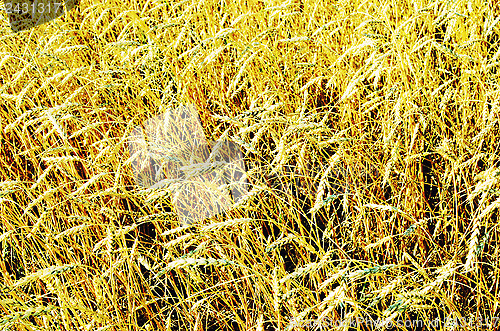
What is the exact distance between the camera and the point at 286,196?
1299 millimetres

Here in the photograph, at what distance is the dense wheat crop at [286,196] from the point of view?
95 centimetres

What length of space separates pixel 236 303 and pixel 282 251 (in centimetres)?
23

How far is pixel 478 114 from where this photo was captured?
131 cm

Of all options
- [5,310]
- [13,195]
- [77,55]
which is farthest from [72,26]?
[5,310]

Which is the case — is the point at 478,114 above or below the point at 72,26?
below

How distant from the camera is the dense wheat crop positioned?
3.11ft

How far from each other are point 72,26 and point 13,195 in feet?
3.84

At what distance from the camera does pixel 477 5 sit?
5.17 ft

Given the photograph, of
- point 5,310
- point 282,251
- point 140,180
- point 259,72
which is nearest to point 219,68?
point 259,72

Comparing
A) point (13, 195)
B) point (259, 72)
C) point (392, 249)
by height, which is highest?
point (259, 72)

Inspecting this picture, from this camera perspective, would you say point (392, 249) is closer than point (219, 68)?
Yes

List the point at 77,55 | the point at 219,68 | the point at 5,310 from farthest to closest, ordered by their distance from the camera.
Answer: the point at 77,55
the point at 219,68
the point at 5,310

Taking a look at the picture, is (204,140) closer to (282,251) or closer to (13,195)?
(282,251)

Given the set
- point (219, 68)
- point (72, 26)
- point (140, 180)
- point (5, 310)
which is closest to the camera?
point (5, 310)
